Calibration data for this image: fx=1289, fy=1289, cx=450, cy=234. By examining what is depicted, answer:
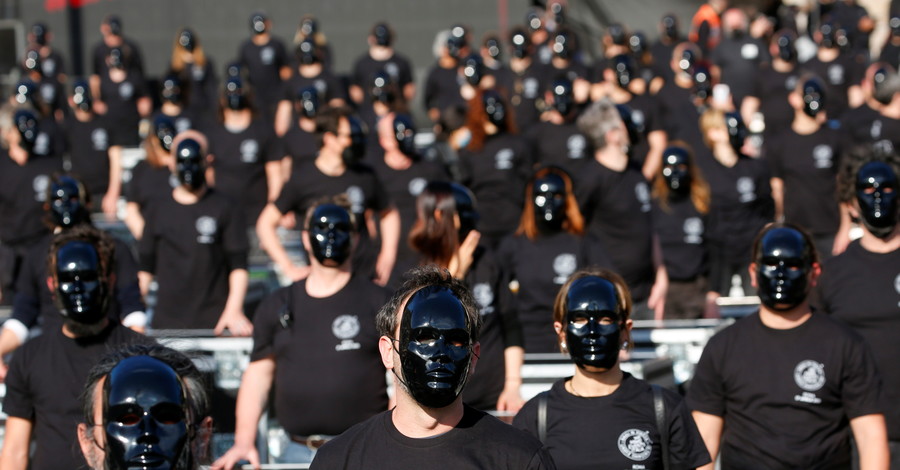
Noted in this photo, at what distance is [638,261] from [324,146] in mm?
2494

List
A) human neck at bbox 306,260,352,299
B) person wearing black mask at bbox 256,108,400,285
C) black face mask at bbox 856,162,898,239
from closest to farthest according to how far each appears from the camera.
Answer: human neck at bbox 306,260,352,299 < black face mask at bbox 856,162,898,239 < person wearing black mask at bbox 256,108,400,285

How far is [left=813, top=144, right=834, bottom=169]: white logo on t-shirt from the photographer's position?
11.5 m

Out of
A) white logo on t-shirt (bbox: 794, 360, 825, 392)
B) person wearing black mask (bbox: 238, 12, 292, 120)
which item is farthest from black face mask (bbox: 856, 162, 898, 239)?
person wearing black mask (bbox: 238, 12, 292, 120)

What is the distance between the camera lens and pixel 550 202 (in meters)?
7.72

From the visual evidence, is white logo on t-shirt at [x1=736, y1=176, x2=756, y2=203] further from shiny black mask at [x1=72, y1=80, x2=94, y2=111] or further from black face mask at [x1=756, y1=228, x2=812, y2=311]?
shiny black mask at [x1=72, y1=80, x2=94, y2=111]

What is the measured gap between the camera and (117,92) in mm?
15570

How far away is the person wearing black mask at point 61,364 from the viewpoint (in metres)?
5.63

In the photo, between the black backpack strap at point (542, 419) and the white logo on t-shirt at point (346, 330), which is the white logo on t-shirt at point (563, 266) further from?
the black backpack strap at point (542, 419)

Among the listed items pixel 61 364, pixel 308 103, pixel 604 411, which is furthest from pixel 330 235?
pixel 308 103

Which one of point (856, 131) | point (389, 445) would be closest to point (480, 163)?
point (856, 131)

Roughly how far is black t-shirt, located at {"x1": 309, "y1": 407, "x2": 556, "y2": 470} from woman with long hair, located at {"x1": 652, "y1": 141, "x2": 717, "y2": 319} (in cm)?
631

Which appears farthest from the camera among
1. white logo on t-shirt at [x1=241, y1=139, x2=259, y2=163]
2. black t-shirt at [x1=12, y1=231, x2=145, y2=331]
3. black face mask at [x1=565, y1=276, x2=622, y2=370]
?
white logo on t-shirt at [x1=241, y1=139, x2=259, y2=163]

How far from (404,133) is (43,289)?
4.03 meters

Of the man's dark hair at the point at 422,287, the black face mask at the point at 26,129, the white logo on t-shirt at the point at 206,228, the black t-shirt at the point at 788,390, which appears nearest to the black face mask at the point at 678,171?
the white logo on t-shirt at the point at 206,228
